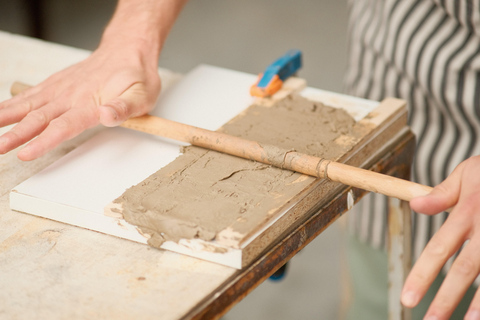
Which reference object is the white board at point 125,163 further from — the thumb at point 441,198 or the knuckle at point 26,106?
the thumb at point 441,198

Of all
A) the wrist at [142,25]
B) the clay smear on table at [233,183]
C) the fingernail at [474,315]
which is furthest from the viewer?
the wrist at [142,25]

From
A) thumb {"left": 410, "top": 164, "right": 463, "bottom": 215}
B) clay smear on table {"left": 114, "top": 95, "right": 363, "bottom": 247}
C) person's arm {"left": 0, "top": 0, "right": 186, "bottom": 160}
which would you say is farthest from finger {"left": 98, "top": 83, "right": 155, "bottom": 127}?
thumb {"left": 410, "top": 164, "right": 463, "bottom": 215}

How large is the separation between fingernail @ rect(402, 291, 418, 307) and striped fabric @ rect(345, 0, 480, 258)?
0.59 m

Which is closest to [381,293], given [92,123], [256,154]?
[256,154]

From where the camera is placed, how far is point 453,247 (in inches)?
25.4

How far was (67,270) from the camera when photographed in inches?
27.2

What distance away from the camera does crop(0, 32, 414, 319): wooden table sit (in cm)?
64

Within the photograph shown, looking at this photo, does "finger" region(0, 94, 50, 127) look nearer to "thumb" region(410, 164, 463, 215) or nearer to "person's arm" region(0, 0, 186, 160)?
"person's arm" region(0, 0, 186, 160)

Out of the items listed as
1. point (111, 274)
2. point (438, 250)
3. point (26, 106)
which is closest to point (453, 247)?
point (438, 250)

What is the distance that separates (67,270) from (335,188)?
38 cm

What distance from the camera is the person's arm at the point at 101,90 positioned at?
849 mm

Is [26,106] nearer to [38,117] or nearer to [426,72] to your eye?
[38,117]

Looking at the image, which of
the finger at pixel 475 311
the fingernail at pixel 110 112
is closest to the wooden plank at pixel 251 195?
the fingernail at pixel 110 112

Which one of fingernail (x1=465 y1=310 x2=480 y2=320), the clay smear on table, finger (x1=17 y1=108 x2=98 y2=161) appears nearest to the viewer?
fingernail (x1=465 y1=310 x2=480 y2=320)
